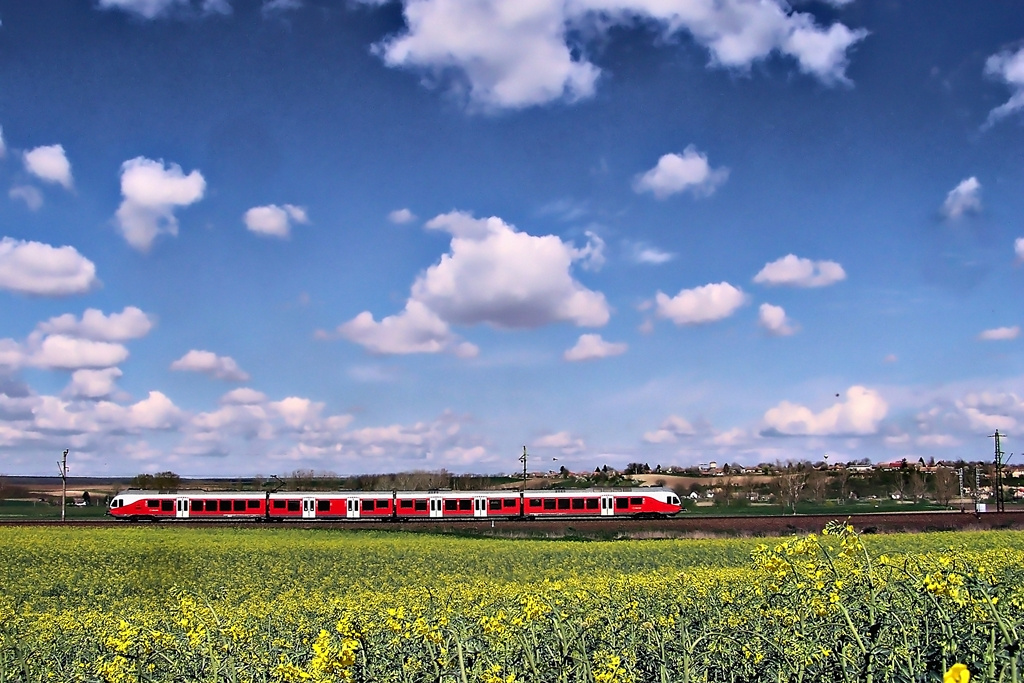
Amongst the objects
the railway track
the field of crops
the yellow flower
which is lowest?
the railway track

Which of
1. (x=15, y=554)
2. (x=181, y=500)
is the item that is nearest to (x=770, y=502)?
(x=181, y=500)

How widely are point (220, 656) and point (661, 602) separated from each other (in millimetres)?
4599

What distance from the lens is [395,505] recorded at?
46.2 meters

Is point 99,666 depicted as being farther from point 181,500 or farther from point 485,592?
point 181,500

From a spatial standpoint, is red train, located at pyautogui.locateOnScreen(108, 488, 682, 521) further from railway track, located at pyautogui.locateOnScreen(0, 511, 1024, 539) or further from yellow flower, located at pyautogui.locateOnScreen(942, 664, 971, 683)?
yellow flower, located at pyautogui.locateOnScreen(942, 664, 971, 683)

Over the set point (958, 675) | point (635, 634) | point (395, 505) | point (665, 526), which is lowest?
point (665, 526)

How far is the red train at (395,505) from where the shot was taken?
4603cm

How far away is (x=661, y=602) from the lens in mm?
8914

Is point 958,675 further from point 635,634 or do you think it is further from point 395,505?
point 395,505

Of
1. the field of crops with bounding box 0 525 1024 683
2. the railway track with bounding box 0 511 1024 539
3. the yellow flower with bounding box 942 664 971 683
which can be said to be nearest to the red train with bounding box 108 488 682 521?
the railway track with bounding box 0 511 1024 539

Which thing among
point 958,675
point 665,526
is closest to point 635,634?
point 958,675

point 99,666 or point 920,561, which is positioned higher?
point 920,561

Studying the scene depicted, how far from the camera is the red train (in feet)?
151

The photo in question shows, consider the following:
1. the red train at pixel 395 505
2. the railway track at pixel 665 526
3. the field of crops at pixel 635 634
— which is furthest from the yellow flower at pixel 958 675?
the red train at pixel 395 505
